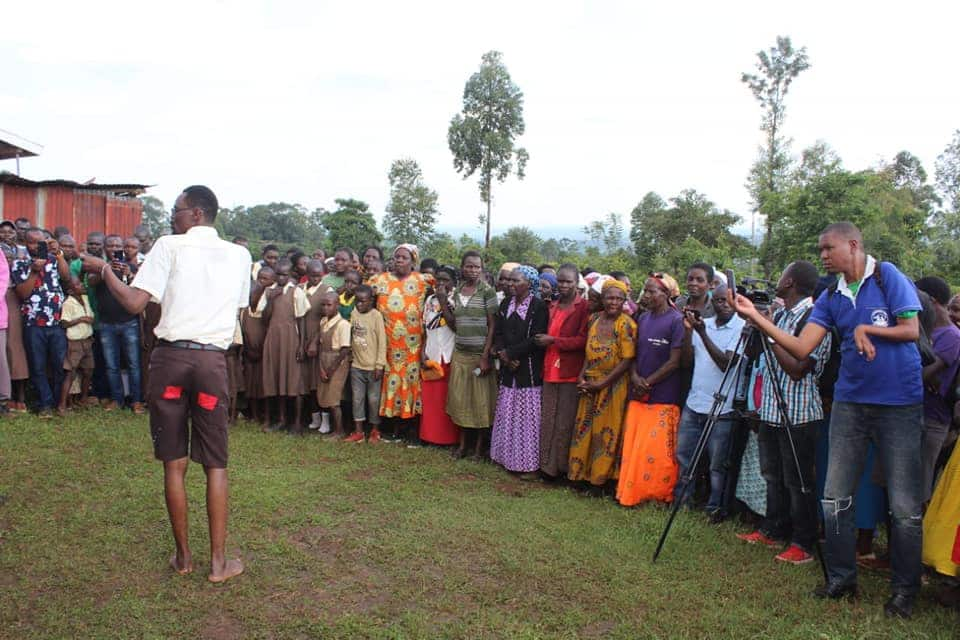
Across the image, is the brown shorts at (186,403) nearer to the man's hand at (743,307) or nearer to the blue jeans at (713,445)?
the man's hand at (743,307)

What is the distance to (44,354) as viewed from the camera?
24.8ft

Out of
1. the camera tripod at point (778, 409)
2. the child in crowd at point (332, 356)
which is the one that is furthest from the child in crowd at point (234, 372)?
the camera tripod at point (778, 409)

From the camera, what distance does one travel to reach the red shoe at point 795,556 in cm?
452

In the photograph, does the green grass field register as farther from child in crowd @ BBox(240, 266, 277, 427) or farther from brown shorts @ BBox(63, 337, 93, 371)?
child in crowd @ BBox(240, 266, 277, 427)

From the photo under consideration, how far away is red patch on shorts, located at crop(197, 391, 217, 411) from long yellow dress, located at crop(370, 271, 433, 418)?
3.53 m

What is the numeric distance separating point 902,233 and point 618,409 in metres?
22.7

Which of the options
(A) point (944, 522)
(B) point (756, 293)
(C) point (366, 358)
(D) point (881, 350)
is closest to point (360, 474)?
(C) point (366, 358)

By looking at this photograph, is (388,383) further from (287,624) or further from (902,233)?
(902,233)

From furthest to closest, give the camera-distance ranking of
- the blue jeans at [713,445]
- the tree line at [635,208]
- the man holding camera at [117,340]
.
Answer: the tree line at [635,208] → the man holding camera at [117,340] → the blue jeans at [713,445]

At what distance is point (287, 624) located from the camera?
3514mm

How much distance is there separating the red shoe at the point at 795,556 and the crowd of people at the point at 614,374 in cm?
2

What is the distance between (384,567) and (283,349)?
13.1 ft

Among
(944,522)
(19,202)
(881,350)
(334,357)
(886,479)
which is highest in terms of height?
(19,202)

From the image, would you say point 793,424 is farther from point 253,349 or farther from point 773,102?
point 773,102
